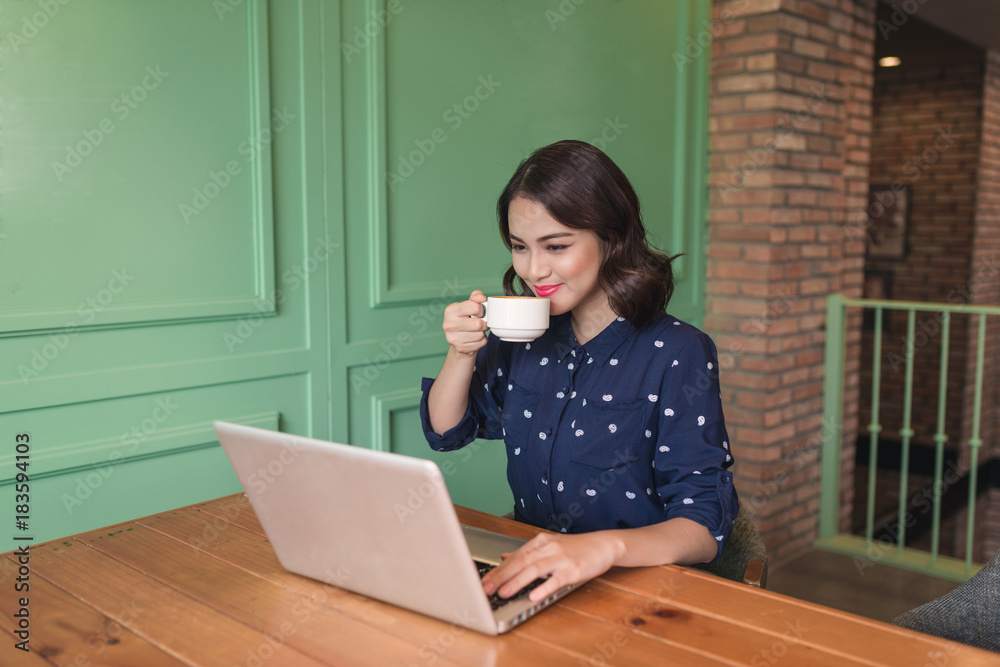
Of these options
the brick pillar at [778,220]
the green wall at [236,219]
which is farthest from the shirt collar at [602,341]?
the brick pillar at [778,220]

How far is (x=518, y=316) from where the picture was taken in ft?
4.30

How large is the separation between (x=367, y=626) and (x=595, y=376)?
70cm

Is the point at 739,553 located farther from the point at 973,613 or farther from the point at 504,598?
the point at 504,598

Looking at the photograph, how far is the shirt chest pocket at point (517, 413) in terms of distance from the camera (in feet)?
5.11

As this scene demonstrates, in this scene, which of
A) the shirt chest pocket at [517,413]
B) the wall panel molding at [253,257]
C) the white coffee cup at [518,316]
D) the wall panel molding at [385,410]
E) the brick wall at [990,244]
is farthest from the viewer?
the brick wall at [990,244]

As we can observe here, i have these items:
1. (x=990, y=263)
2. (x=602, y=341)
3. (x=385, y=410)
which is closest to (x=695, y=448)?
(x=602, y=341)

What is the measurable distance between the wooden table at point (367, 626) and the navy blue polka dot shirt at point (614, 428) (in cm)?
27

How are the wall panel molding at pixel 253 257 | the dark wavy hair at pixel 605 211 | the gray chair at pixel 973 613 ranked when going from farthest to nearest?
1. the wall panel molding at pixel 253 257
2. the dark wavy hair at pixel 605 211
3. the gray chair at pixel 973 613

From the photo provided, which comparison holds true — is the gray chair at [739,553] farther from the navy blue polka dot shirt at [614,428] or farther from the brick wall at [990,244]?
the brick wall at [990,244]

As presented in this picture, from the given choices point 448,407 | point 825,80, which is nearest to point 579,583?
point 448,407

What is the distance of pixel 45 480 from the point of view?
5.49 ft

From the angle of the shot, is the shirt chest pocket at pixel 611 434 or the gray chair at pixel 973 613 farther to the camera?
the shirt chest pocket at pixel 611 434

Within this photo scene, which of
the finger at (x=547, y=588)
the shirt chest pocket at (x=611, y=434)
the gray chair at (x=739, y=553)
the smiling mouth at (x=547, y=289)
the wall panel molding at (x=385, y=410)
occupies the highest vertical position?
the smiling mouth at (x=547, y=289)

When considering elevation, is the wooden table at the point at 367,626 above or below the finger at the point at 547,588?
below
